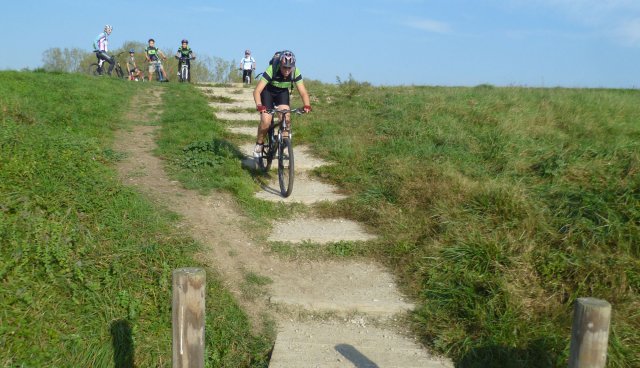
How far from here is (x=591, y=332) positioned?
8.49ft

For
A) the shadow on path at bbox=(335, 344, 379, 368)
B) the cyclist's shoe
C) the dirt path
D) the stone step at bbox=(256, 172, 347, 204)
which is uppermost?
the cyclist's shoe

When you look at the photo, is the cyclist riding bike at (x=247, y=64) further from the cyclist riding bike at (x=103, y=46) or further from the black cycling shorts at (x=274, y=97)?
the black cycling shorts at (x=274, y=97)

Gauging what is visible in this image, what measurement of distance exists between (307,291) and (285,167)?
8.91 feet

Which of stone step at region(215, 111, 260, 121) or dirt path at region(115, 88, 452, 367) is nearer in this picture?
dirt path at region(115, 88, 452, 367)

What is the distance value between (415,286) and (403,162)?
257 centimetres

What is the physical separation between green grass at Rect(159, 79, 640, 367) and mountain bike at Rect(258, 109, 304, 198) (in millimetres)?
419

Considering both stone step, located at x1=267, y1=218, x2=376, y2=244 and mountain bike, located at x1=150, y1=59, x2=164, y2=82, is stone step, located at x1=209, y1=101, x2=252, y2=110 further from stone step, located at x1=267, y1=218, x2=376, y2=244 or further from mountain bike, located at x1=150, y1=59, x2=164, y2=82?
mountain bike, located at x1=150, y1=59, x2=164, y2=82

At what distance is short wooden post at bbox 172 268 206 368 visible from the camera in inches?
111

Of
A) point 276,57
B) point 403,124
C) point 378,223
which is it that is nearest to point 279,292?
point 378,223

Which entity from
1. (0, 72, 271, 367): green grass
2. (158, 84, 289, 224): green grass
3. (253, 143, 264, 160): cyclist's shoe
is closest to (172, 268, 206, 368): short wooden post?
(0, 72, 271, 367): green grass

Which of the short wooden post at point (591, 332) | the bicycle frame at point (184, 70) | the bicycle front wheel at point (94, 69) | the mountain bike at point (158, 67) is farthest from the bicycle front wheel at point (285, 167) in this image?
the mountain bike at point (158, 67)

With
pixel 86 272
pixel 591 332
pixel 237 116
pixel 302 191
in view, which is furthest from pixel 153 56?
pixel 591 332

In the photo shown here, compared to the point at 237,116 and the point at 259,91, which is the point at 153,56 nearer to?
Result: the point at 237,116

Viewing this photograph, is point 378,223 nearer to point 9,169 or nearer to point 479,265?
point 479,265
